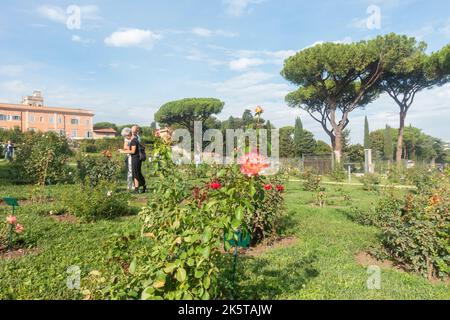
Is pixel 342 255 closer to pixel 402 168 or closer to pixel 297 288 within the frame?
pixel 297 288

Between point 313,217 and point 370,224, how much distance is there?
104cm

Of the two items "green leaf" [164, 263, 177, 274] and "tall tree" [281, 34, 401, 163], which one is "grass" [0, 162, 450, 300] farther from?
"tall tree" [281, 34, 401, 163]

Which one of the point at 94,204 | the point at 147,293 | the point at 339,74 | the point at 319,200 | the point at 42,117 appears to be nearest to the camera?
the point at 147,293

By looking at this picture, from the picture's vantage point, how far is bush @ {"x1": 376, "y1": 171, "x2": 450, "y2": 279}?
3375 mm

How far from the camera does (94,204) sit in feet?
17.0

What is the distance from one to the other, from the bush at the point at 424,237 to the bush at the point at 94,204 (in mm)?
4172

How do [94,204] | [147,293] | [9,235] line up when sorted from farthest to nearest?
[94,204]
[9,235]
[147,293]

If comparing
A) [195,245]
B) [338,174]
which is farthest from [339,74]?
[195,245]

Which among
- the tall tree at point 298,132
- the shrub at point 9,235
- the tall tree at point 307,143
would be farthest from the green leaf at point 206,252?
the tall tree at point 298,132

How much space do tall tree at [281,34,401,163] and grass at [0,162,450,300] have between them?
17104 mm

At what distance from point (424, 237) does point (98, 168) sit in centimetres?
696

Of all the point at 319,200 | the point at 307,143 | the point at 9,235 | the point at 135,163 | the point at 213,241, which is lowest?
the point at 319,200

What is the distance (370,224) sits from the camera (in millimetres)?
5973

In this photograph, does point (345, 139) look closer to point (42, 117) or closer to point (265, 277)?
point (265, 277)
